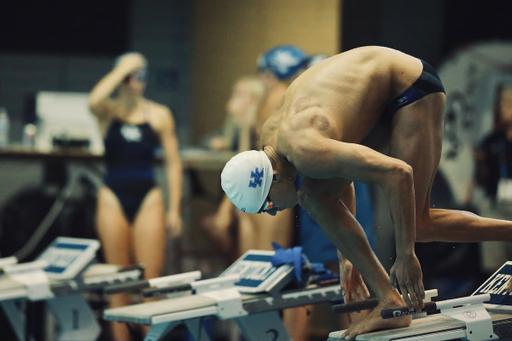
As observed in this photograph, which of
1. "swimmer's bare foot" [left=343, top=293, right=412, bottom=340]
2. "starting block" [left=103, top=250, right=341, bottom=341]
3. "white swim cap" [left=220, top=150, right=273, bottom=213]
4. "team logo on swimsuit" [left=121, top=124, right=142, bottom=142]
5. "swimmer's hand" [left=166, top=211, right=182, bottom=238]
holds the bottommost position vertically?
"swimmer's hand" [left=166, top=211, right=182, bottom=238]

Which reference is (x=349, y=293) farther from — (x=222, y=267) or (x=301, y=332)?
(x=222, y=267)

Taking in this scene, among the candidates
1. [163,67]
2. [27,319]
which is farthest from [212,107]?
[27,319]

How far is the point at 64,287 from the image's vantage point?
4.12 metres

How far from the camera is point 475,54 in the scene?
6445 millimetres

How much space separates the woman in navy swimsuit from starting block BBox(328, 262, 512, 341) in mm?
2459

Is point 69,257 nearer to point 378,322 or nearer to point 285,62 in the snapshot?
point 285,62

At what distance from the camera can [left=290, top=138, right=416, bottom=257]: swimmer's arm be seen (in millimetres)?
2496

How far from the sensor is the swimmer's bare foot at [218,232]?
18.1 feet

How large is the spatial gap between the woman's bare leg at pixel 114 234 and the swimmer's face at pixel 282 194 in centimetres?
234

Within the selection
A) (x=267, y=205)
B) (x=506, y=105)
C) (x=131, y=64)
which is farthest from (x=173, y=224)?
(x=506, y=105)

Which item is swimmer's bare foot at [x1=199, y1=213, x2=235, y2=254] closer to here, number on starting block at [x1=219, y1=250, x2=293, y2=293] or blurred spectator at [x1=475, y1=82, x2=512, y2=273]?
number on starting block at [x1=219, y1=250, x2=293, y2=293]

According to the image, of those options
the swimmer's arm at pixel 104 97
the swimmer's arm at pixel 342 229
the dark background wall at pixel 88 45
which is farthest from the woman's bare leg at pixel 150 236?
the dark background wall at pixel 88 45

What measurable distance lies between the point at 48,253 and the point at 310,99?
272 centimetres

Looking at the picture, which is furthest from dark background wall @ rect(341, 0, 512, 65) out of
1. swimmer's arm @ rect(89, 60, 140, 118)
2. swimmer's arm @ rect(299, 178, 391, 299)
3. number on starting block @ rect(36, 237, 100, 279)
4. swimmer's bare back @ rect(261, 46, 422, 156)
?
number on starting block @ rect(36, 237, 100, 279)
